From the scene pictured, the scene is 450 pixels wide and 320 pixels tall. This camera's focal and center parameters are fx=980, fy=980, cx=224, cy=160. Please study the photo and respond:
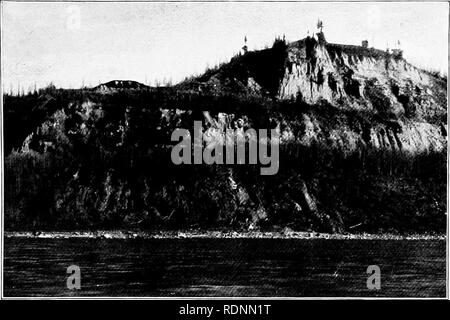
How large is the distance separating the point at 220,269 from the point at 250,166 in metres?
6.42

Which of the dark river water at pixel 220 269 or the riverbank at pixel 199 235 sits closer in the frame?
the dark river water at pixel 220 269

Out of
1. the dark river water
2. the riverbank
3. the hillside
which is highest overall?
the hillside

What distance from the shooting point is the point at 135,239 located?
1224 inches

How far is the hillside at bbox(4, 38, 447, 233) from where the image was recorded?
3028cm

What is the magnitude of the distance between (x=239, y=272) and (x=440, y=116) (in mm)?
8612

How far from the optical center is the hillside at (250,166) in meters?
30.3

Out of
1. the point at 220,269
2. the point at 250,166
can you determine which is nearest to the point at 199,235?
the point at 250,166

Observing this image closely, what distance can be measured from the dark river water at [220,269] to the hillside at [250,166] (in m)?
1.30

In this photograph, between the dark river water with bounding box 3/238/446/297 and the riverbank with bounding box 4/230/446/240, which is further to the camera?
the riverbank with bounding box 4/230/446/240

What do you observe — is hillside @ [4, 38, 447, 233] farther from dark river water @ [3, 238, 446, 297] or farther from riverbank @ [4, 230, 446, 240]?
dark river water @ [3, 238, 446, 297]

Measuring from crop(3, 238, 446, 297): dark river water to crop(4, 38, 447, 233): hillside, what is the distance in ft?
4.27

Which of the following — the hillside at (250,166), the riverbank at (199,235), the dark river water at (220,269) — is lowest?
the dark river water at (220,269)

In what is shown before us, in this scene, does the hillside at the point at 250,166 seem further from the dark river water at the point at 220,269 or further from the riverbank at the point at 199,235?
the dark river water at the point at 220,269
